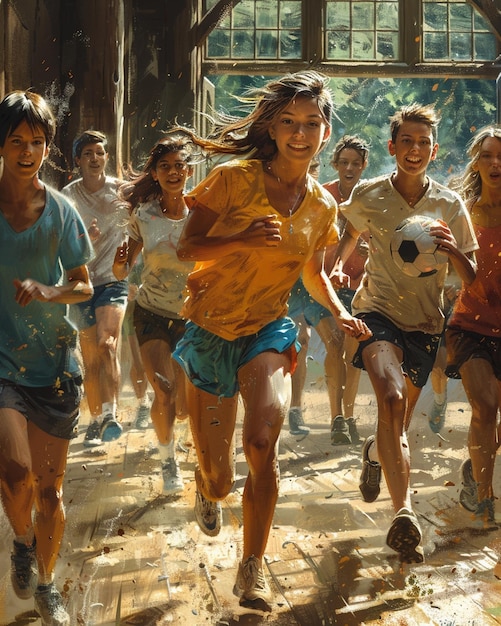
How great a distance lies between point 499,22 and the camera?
7316mm

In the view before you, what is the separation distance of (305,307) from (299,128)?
286 cm

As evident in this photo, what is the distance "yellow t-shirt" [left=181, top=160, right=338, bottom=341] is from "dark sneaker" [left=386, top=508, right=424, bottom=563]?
2.96 feet

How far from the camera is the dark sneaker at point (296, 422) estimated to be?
6.62 m

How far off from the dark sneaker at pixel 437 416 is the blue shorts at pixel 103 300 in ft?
7.42

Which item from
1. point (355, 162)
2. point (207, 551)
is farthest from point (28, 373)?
point (355, 162)

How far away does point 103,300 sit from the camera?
6059mm

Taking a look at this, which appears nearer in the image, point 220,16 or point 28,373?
point 28,373

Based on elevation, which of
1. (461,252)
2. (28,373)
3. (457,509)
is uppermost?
(461,252)

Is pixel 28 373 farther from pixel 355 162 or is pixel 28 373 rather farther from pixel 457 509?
pixel 355 162

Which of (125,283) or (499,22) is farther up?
(499,22)

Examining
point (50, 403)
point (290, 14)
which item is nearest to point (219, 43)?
point (290, 14)

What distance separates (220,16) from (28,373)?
4.43 meters

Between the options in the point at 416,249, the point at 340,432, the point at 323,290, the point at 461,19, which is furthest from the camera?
the point at 461,19

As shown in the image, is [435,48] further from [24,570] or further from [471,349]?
[24,570]
